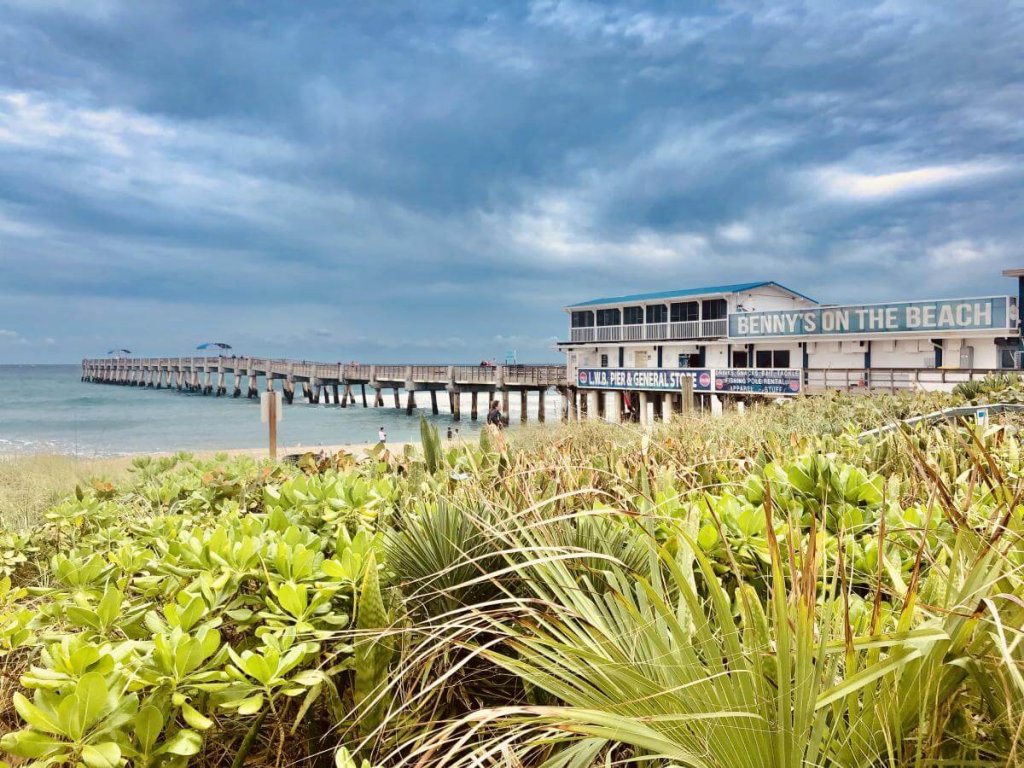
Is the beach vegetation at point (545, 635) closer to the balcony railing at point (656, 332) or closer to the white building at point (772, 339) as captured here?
the white building at point (772, 339)

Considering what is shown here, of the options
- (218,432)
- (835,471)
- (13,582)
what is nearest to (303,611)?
(835,471)

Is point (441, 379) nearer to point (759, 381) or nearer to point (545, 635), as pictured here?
point (759, 381)

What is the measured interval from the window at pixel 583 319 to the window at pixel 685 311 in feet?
19.1

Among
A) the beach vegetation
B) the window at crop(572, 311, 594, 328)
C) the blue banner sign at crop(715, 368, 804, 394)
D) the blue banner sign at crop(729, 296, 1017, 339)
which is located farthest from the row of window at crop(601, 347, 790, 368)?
the beach vegetation

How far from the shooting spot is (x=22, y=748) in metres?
1.38

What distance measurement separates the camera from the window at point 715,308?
1304 inches

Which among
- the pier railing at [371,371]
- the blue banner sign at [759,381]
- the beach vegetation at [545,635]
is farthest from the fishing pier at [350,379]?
the beach vegetation at [545,635]

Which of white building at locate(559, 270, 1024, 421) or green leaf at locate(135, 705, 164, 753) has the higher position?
white building at locate(559, 270, 1024, 421)

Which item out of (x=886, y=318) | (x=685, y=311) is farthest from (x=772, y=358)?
(x=886, y=318)

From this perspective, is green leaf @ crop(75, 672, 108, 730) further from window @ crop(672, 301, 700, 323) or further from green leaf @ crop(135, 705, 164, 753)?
window @ crop(672, 301, 700, 323)

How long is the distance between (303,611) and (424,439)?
2036mm

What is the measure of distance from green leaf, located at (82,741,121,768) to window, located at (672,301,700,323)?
34686mm

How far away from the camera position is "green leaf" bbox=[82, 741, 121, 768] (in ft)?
4.45

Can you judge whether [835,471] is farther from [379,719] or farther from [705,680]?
[379,719]
